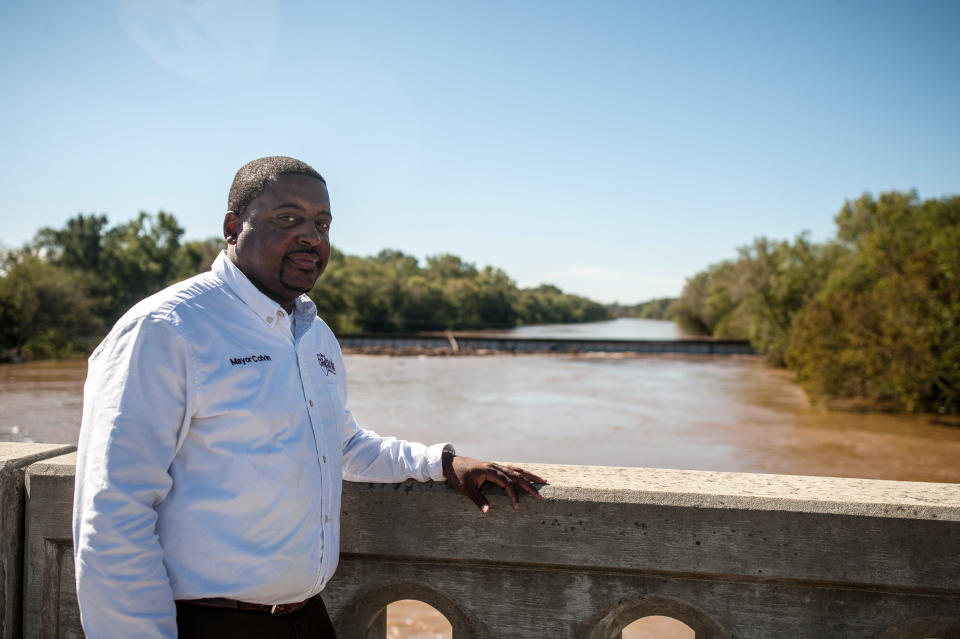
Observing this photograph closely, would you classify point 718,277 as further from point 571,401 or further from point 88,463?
point 88,463

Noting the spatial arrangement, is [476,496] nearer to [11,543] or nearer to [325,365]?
[325,365]

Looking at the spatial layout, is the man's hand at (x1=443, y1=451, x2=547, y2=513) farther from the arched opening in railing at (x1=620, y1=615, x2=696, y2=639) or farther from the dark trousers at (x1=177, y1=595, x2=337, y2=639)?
the arched opening in railing at (x1=620, y1=615, x2=696, y2=639)

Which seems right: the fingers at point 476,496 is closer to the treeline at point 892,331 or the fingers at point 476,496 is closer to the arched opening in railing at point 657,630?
the arched opening in railing at point 657,630

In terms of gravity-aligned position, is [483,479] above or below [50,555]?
above

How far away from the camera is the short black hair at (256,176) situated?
1.68 meters

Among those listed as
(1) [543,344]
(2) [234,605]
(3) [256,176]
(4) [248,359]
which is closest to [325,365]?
(4) [248,359]

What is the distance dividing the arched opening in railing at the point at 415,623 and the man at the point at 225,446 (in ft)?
10.6

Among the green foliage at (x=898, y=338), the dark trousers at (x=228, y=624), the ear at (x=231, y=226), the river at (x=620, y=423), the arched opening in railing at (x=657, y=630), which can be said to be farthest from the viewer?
the green foliage at (x=898, y=338)

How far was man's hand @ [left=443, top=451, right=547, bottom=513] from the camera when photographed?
76.9 inches

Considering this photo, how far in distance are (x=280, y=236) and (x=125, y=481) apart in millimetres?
694

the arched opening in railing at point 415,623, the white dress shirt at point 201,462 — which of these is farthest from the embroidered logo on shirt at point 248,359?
the arched opening in railing at point 415,623

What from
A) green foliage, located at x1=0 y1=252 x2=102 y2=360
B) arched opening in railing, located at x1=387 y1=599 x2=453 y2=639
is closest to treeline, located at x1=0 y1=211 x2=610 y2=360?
green foliage, located at x1=0 y1=252 x2=102 y2=360

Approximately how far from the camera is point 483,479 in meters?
1.97

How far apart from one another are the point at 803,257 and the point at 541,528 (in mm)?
44294
